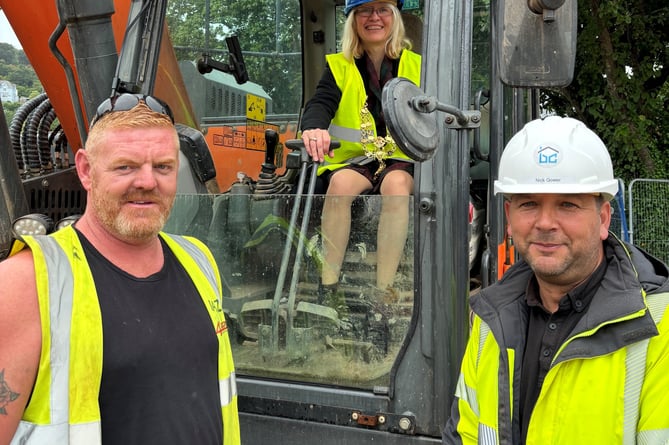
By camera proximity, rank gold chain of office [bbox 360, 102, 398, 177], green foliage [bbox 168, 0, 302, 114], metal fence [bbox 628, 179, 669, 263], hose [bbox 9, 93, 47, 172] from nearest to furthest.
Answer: gold chain of office [bbox 360, 102, 398, 177] < green foliage [bbox 168, 0, 302, 114] < hose [bbox 9, 93, 47, 172] < metal fence [bbox 628, 179, 669, 263]

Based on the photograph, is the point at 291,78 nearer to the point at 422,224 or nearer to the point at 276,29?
the point at 276,29

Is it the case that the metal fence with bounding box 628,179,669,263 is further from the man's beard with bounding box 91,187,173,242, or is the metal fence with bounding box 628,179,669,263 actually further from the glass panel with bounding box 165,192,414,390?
the man's beard with bounding box 91,187,173,242

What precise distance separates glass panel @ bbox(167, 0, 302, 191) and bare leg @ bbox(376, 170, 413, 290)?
0.90 metres

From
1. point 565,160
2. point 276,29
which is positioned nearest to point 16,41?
point 276,29

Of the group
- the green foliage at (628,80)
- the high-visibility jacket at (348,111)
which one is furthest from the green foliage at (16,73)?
the green foliage at (628,80)

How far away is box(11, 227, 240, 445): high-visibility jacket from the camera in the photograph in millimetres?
1436

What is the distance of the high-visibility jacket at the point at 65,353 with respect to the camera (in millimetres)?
1436

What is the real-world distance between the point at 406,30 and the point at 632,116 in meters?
8.29

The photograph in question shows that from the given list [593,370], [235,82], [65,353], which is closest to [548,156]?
[593,370]

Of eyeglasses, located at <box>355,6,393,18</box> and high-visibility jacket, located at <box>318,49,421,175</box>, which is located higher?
eyeglasses, located at <box>355,6,393,18</box>

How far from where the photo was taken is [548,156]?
5.79 ft

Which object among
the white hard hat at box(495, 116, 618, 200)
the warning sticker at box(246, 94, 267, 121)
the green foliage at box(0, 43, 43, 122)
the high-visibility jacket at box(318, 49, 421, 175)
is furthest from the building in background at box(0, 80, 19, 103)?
the white hard hat at box(495, 116, 618, 200)

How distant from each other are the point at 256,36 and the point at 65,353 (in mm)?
2443

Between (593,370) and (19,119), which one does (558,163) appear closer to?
(593,370)
